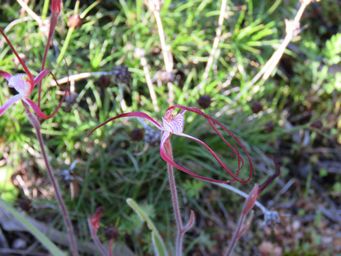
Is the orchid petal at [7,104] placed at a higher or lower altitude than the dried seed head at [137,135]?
higher

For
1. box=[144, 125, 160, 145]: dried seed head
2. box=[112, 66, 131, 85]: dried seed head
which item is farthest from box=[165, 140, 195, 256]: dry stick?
box=[112, 66, 131, 85]: dried seed head

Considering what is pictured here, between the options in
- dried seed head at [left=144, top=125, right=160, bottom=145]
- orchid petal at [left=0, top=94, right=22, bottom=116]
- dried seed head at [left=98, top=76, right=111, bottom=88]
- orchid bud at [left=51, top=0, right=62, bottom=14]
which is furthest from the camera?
dried seed head at [left=98, top=76, right=111, bottom=88]

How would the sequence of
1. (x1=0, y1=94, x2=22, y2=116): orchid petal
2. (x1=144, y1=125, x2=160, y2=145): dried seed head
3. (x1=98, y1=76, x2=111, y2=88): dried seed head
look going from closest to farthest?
(x1=0, y1=94, x2=22, y2=116): orchid petal, (x1=144, y1=125, x2=160, y2=145): dried seed head, (x1=98, y1=76, x2=111, y2=88): dried seed head

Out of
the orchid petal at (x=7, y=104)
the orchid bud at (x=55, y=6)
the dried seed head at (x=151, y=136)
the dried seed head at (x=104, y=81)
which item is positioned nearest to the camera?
the orchid petal at (x=7, y=104)

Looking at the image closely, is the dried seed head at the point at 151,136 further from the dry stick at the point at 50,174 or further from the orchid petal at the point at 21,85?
the orchid petal at the point at 21,85

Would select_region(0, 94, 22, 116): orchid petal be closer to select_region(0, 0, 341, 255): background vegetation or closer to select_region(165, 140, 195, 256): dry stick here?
select_region(165, 140, 195, 256): dry stick

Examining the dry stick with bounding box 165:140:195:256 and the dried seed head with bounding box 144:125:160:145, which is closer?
the dry stick with bounding box 165:140:195:256

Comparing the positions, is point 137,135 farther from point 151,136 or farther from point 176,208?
point 176,208

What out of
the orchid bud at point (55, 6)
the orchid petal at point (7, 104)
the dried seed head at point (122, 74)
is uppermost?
the orchid bud at point (55, 6)

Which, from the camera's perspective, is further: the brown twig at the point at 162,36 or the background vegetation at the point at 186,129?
the background vegetation at the point at 186,129

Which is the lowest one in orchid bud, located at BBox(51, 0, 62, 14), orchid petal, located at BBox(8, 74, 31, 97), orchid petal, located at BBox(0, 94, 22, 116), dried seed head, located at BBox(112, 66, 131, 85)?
dried seed head, located at BBox(112, 66, 131, 85)

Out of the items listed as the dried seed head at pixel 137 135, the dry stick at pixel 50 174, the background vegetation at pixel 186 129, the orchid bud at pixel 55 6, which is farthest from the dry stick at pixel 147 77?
the orchid bud at pixel 55 6
